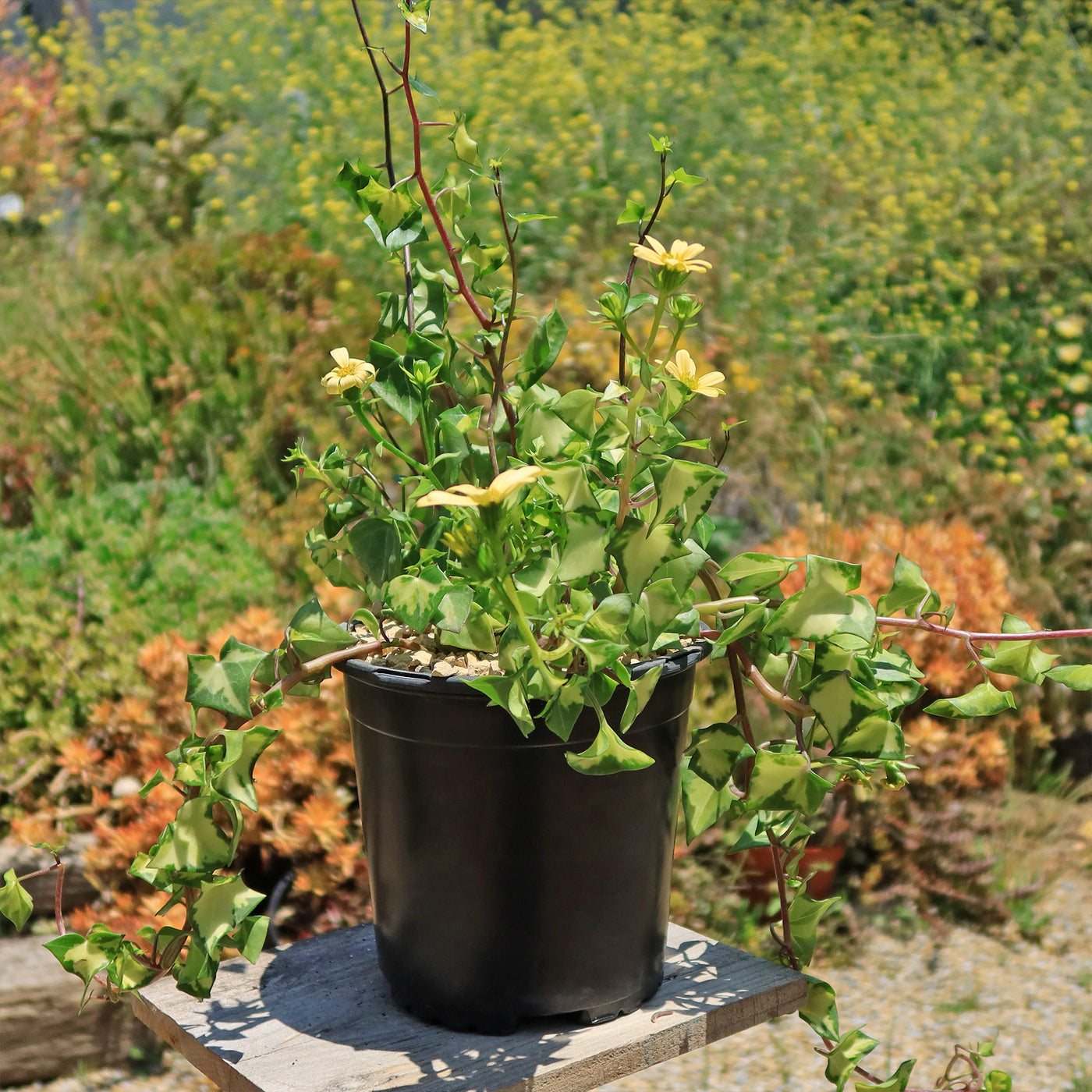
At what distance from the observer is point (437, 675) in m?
0.96

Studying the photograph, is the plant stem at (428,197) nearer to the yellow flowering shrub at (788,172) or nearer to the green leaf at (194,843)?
the green leaf at (194,843)

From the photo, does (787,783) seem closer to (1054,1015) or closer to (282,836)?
(282,836)

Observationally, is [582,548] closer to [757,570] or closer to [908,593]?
[757,570]

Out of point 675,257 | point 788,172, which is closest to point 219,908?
point 675,257

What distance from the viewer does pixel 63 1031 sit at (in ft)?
7.16

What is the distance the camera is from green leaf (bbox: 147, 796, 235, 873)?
92 centimetres

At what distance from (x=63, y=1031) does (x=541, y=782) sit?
5.38 ft

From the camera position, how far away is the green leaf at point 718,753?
1047 mm

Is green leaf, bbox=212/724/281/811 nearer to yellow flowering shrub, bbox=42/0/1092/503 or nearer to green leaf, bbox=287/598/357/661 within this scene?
green leaf, bbox=287/598/357/661

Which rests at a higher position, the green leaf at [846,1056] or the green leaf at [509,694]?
the green leaf at [509,694]

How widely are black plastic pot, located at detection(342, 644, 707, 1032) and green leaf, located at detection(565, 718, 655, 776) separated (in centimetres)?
9

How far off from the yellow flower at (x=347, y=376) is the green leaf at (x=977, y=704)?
55 cm

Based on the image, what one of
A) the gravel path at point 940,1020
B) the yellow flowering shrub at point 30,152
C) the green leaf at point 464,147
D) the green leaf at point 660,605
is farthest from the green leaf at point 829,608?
the yellow flowering shrub at point 30,152

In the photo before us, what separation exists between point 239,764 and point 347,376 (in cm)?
32
